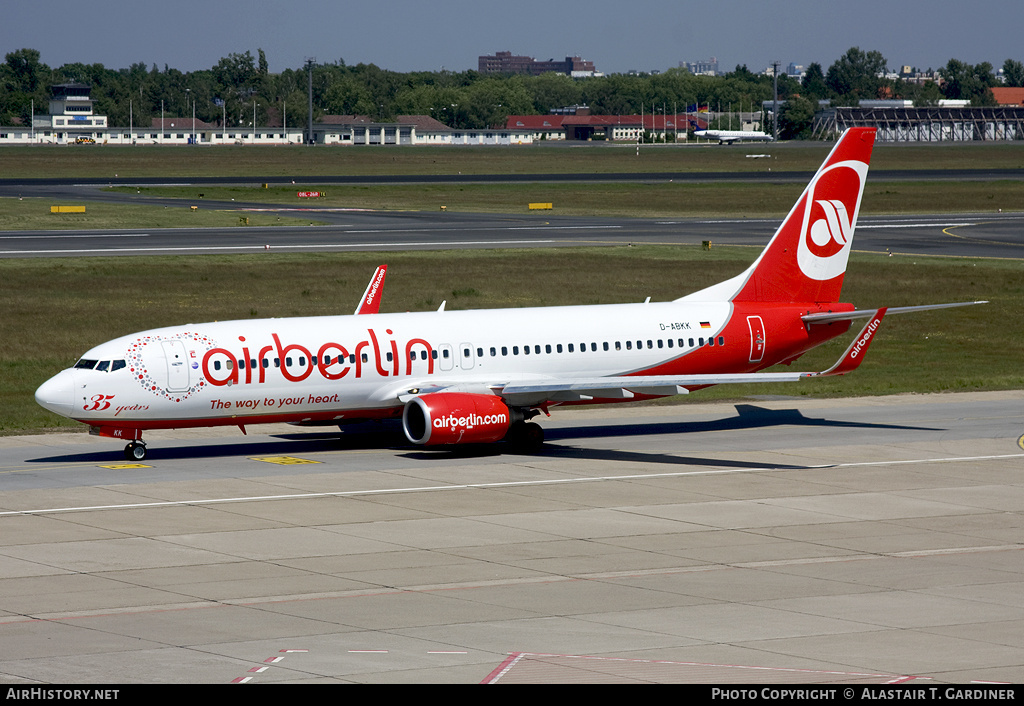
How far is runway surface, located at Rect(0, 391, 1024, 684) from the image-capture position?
851 inches

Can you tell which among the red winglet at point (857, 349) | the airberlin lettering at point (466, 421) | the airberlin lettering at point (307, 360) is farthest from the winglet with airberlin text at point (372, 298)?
the red winglet at point (857, 349)

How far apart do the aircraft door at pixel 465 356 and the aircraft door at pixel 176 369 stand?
7.99 meters

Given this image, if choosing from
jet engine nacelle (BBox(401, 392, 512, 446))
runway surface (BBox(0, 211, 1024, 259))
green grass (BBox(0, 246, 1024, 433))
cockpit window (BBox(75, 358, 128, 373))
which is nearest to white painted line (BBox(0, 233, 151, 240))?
runway surface (BBox(0, 211, 1024, 259))

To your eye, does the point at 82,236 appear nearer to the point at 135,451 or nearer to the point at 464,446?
the point at 135,451

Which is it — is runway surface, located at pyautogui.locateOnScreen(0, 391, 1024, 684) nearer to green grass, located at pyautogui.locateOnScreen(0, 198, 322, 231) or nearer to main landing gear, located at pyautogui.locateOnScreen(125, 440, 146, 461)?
main landing gear, located at pyautogui.locateOnScreen(125, 440, 146, 461)

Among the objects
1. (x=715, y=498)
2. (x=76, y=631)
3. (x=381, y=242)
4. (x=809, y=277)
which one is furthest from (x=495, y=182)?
(x=76, y=631)

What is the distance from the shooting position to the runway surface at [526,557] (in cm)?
2162

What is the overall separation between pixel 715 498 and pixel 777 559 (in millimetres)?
6397

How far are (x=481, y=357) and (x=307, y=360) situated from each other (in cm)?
532

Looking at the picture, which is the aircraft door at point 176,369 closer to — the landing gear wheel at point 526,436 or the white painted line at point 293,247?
the landing gear wheel at point 526,436

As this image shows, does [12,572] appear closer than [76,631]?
No

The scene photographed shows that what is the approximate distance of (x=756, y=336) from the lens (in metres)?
45.5

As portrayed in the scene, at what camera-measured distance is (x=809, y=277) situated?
47031 millimetres

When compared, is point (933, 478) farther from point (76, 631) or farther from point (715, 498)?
point (76, 631)
